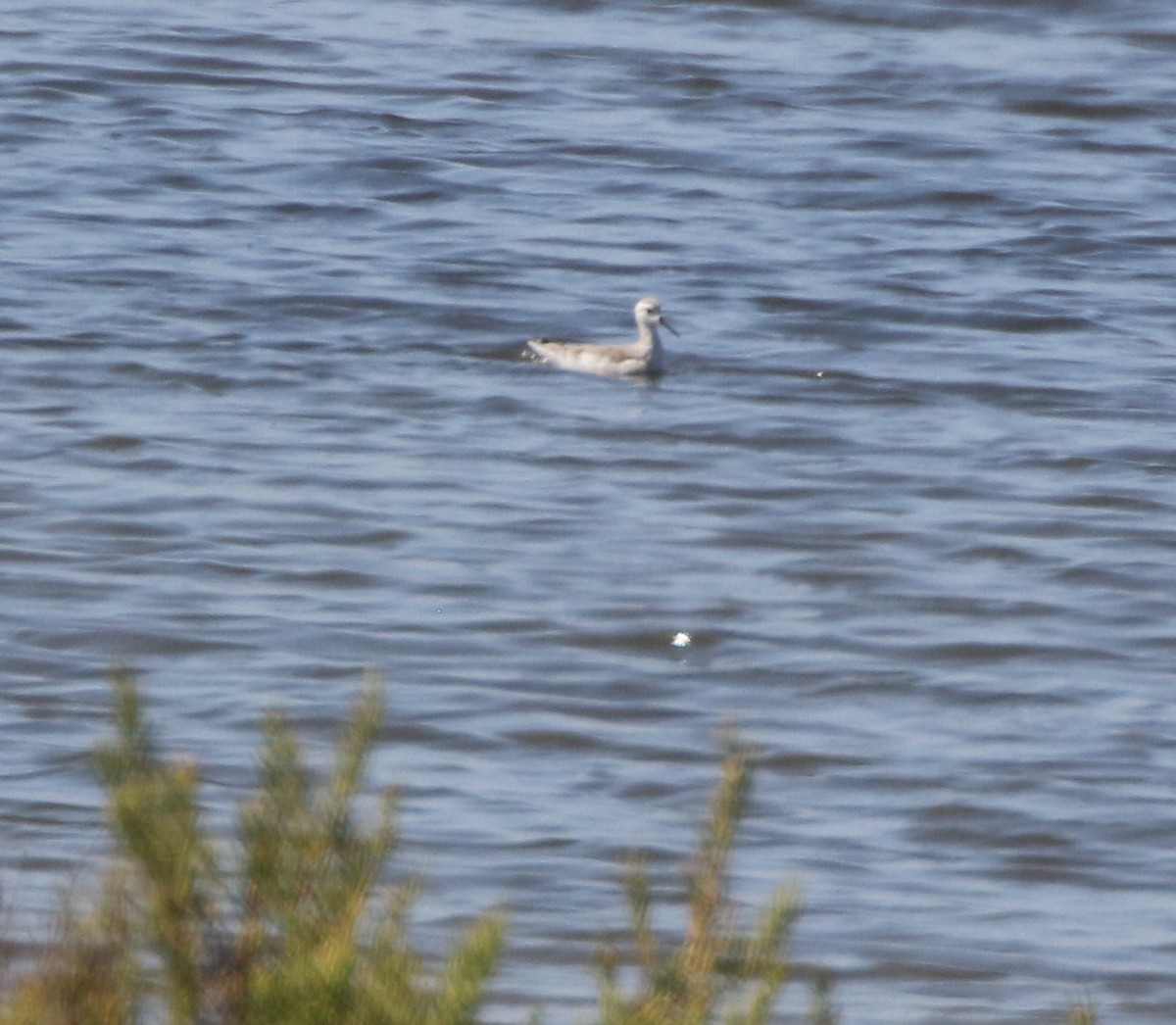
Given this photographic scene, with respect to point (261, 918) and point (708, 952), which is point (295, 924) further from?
point (708, 952)

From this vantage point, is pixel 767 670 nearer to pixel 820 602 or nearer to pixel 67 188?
pixel 820 602

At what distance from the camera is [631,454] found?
38.9 ft

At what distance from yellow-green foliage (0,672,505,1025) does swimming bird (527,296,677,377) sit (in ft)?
33.1

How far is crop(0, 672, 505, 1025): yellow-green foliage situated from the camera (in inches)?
125

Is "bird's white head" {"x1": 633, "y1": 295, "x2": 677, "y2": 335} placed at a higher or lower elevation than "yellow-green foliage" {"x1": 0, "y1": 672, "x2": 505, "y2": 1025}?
lower

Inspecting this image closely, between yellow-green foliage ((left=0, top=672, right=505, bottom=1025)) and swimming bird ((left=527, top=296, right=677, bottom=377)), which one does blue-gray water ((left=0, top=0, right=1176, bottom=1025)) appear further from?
yellow-green foliage ((left=0, top=672, right=505, bottom=1025))

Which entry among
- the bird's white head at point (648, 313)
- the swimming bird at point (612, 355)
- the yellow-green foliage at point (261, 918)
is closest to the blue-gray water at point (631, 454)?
the swimming bird at point (612, 355)

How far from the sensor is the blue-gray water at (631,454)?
22.7 feet

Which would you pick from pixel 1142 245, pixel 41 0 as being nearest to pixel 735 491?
pixel 1142 245

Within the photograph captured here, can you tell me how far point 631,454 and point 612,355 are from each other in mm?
1813

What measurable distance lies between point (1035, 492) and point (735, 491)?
3.95 ft

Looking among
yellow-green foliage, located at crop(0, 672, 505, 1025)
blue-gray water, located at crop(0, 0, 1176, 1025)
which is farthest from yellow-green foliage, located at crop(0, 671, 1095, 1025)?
blue-gray water, located at crop(0, 0, 1176, 1025)

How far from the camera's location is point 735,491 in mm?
11109

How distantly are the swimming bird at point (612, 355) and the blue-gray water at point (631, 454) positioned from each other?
0.14 m
